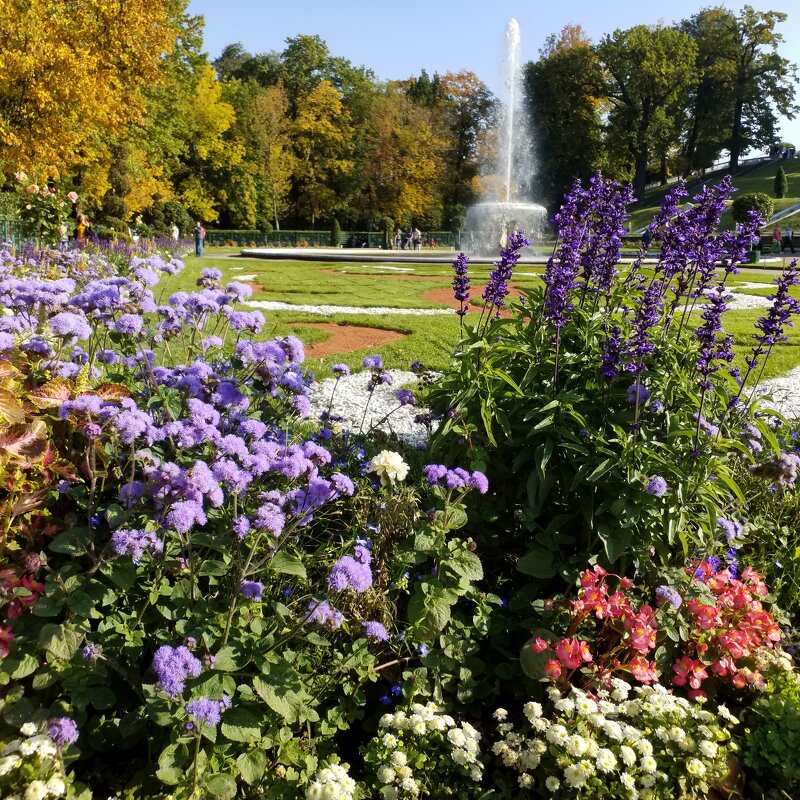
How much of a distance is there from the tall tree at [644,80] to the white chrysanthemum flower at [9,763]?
160ft

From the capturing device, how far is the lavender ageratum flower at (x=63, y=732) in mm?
1600

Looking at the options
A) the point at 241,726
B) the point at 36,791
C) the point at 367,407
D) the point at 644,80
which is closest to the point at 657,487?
the point at 241,726

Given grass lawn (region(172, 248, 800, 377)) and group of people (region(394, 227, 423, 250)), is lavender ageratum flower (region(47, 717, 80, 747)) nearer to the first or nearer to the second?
grass lawn (region(172, 248, 800, 377))

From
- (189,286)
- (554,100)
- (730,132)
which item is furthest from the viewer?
(730,132)

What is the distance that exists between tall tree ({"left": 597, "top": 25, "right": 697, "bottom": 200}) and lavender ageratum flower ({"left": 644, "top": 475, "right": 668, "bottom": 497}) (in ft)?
155

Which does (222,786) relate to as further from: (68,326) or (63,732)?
(68,326)

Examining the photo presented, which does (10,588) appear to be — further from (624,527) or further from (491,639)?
(624,527)

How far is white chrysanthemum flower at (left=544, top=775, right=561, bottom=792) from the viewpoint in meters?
1.73

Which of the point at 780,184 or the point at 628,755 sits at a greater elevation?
the point at 780,184

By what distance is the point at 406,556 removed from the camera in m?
2.14

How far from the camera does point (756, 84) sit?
5081 centimetres

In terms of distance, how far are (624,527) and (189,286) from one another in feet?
33.6

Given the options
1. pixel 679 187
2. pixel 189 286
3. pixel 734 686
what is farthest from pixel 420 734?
pixel 189 286

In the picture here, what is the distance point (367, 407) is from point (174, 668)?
2.82 metres
